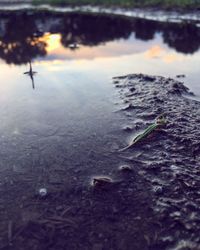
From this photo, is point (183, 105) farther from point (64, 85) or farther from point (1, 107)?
point (1, 107)

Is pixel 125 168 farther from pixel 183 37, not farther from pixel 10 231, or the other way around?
pixel 183 37

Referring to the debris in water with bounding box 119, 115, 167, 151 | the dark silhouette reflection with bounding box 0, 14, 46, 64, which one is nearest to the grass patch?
the dark silhouette reflection with bounding box 0, 14, 46, 64

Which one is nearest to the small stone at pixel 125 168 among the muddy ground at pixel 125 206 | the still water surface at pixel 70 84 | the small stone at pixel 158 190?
the muddy ground at pixel 125 206

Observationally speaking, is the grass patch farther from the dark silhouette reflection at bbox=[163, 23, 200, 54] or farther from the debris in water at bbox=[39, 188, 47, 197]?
the debris in water at bbox=[39, 188, 47, 197]

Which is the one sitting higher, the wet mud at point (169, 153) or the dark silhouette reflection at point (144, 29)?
the dark silhouette reflection at point (144, 29)

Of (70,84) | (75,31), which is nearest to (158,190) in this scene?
(70,84)

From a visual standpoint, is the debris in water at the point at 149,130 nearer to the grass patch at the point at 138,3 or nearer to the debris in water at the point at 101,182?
the debris in water at the point at 101,182

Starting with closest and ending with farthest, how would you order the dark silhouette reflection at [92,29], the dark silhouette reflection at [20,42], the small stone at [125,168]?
the small stone at [125,168]
the dark silhouette reflection at [20,42]
the dark silhouette reflection at [92,29]
